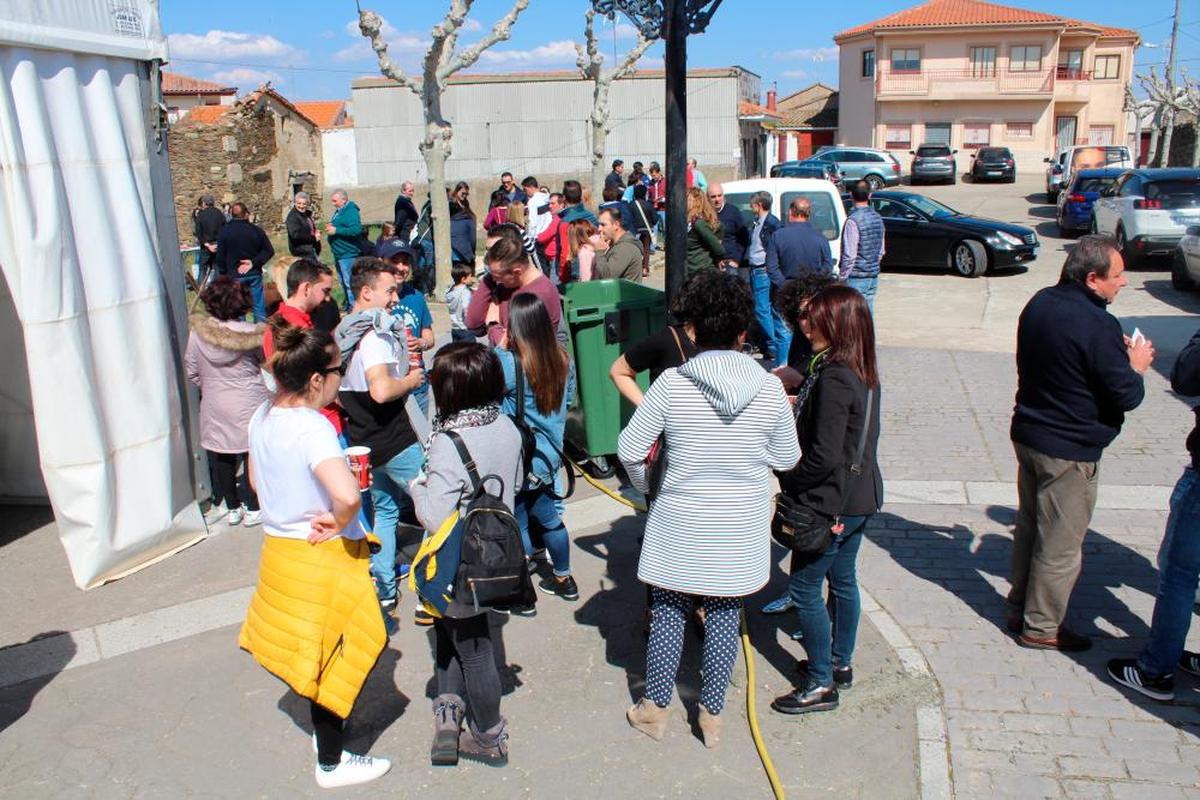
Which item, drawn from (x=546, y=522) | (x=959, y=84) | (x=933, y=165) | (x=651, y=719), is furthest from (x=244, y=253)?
(x=959, y=84)

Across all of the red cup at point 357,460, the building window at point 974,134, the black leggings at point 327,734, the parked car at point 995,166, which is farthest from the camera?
the building window at point 974,134

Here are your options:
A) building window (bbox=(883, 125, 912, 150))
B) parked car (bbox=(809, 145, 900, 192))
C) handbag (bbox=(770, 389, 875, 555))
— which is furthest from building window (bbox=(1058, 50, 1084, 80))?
handbag (bbox=(770, 389, 875, 555))

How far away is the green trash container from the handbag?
10.3ft

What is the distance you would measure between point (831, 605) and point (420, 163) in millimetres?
31068

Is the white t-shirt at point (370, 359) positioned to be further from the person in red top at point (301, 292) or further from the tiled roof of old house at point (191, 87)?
the tiled roof of old house at point (191, 87)

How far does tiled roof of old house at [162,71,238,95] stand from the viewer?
58.4 meters

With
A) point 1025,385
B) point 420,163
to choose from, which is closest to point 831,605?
point 1025,385

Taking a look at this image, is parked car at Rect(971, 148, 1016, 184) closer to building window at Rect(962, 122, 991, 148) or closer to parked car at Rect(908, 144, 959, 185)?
parked car at Rect(908, 144, 959, 185)

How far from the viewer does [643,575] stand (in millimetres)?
3799

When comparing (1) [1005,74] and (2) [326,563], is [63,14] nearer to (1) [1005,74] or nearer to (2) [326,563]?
(2) [326,563]

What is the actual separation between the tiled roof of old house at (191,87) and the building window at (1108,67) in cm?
5103

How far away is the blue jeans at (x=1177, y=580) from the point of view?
404 cm

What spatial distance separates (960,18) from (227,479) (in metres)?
55.2

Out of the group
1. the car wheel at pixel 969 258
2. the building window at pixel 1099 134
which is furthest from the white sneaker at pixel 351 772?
the building window at pixel 1099 134
